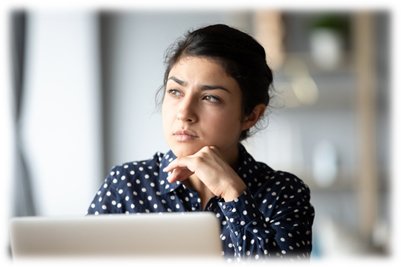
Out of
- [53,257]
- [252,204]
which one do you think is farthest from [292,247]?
[53,257]

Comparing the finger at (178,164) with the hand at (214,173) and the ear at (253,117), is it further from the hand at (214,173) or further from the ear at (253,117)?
the ear at (253,117)

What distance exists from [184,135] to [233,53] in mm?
200

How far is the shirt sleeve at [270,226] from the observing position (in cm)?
158

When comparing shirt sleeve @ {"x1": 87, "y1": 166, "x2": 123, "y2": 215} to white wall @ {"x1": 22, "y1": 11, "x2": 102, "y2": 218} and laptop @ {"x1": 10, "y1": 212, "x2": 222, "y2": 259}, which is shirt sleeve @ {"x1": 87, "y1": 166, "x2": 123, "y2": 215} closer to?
laptop @ {"x1": 10, "y1": 212, "x2": 222, "y2": 259}

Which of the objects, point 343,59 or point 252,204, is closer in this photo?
point 252,204

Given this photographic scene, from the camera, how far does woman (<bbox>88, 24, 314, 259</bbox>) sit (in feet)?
5.27

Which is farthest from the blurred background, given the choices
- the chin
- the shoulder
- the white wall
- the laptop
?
the laptop

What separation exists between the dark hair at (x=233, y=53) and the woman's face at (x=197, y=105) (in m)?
0.02

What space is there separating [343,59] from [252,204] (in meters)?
4.10

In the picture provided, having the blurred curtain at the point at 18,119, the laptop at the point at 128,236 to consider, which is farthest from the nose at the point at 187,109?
the blurred curtain at the point at 18,119

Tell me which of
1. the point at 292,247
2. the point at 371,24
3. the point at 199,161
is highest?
the point at 371,24

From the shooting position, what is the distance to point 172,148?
168 cm

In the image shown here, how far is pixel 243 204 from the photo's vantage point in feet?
5.19

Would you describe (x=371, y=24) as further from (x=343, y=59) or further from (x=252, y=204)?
(x=252, y=204)
